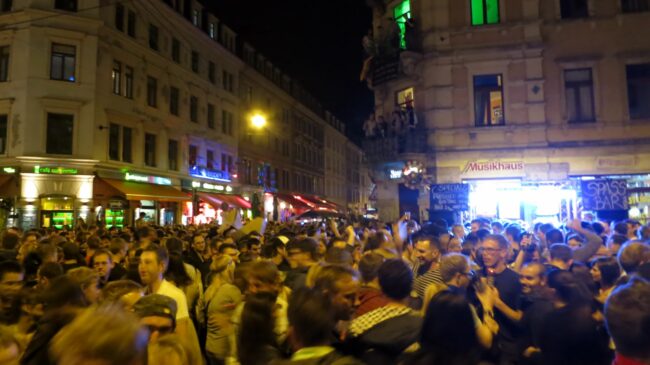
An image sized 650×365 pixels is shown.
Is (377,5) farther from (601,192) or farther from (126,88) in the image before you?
(126,88)

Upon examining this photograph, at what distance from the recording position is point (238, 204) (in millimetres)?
34375

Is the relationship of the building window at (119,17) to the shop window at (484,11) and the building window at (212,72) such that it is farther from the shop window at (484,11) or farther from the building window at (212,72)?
the shop window at (484,11)

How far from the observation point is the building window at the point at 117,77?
25.4m

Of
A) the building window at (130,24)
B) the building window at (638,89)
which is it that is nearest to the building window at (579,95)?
the building window at (638,89)

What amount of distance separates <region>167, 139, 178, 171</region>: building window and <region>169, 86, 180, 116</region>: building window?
1945 mm

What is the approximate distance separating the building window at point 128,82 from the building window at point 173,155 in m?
4.59

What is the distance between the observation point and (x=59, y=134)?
23328 millimetres

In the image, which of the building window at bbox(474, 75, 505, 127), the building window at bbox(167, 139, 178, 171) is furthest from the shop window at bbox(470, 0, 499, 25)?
the building window at bbox(167, 139, 178, 171)

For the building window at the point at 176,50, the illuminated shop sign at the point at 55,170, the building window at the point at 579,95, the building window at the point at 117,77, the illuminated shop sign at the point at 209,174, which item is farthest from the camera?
the illuminated shop sign at the point at 209,174

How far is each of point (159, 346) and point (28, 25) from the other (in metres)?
25.3

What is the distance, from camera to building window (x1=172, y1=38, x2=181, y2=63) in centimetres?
3052

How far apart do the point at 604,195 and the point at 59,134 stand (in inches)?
922

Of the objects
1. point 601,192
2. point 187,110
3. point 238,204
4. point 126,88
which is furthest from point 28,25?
point 601,192

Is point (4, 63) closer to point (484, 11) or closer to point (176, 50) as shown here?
point (176, 50)
